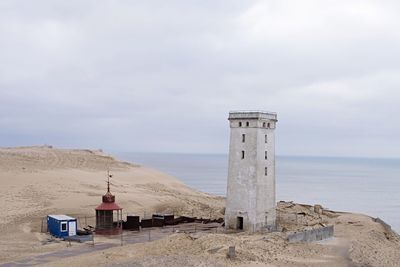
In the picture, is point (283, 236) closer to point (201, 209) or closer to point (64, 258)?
point (64, 258)

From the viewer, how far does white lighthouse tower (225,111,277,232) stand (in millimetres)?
32094

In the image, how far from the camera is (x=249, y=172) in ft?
105

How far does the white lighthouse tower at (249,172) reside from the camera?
105 feet

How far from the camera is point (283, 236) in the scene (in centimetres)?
3014

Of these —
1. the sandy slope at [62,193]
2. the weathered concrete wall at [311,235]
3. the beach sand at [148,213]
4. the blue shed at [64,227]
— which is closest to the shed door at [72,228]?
the blue shed at [64,227]

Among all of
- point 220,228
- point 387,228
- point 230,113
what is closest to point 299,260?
point 220,228

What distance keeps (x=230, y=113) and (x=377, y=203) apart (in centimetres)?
5143

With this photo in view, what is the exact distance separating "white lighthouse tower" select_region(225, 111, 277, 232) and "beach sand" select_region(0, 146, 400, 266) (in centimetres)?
174

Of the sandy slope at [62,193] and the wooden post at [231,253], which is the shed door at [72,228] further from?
the wooden post at [231,253]

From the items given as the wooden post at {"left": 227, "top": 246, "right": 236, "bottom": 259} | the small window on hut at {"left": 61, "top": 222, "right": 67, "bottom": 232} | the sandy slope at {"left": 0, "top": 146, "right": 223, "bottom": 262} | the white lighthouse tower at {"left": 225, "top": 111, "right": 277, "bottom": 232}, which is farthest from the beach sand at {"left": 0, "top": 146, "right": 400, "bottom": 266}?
the white lighthouse tower at {"left": 225, "top": 111, "right": 277, "bottom": 232}

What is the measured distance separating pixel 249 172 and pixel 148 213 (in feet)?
38.0

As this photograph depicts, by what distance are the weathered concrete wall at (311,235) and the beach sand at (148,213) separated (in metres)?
0.40

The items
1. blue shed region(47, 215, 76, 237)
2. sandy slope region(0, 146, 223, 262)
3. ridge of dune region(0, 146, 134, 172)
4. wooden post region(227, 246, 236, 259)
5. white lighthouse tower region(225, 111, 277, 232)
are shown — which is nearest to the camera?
wooden post region(227, 246, 236, 259)

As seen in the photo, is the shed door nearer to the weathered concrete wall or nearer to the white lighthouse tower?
the white lighthouse tower
